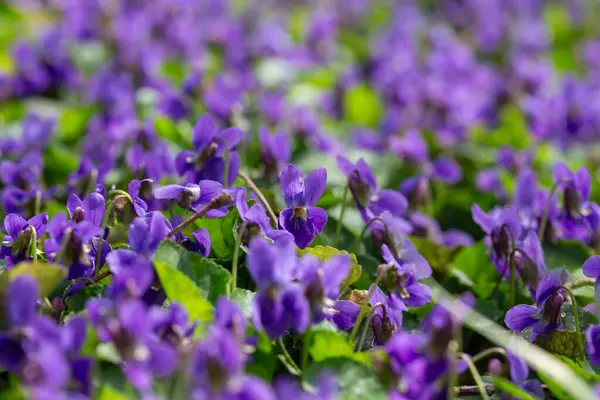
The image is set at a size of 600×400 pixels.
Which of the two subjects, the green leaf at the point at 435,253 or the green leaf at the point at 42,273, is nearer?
the green leaf at the point at 42,273

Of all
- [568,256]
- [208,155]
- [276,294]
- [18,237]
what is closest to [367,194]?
[208,155]

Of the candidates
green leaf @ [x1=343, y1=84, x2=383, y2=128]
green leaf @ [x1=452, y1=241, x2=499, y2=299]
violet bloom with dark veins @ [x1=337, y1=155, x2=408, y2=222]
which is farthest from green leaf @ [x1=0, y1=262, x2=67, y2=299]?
green leaf @ [x1=343, y1=84, x2=383, y2=128]

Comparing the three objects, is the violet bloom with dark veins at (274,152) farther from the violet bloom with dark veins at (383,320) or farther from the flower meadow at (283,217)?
the violet bloom with dark veins at (383,320)

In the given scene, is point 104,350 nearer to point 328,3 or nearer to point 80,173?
point 80,173

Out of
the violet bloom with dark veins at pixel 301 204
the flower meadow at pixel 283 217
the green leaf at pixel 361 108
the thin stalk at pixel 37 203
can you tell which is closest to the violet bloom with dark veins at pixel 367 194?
the flower meadow at pixel 283 217

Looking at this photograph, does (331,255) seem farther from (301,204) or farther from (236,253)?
(236,253)

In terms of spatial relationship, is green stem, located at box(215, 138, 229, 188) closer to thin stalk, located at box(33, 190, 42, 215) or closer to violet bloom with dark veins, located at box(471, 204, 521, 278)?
thin stalk, located at box(33, 190, 42, 215)
